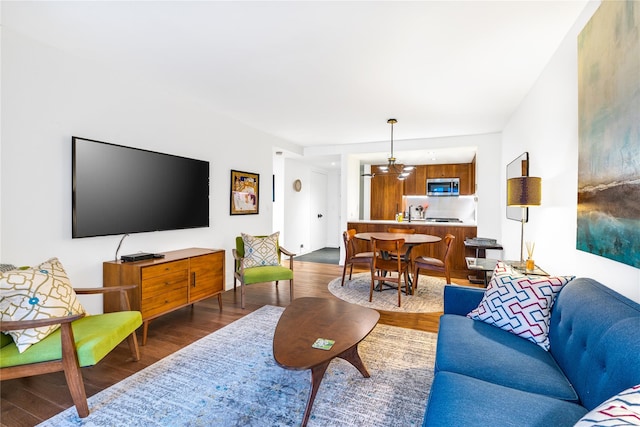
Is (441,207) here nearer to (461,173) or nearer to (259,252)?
(461,173)

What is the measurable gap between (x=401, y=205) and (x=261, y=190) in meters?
3.99

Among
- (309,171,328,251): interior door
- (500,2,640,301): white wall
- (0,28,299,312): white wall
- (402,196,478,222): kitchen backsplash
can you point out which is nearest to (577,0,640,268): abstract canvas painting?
(500,2,640,301): white wall

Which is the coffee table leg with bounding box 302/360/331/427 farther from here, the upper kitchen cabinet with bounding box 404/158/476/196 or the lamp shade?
the upper kitchen cabinet with bounding box 404/158/476/196

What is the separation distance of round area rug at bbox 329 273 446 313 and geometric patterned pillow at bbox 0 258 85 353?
9.48 ft

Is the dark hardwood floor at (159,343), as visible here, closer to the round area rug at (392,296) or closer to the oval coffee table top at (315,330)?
the round area rug at (392,296)

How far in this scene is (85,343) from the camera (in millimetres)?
1831

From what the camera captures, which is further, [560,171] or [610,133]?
[560,171]

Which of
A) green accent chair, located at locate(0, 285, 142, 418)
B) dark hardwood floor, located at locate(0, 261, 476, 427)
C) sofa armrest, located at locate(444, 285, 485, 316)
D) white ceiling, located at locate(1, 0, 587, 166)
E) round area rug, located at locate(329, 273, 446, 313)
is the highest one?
white ceiling, located at locate(1, 0, 587, 166)

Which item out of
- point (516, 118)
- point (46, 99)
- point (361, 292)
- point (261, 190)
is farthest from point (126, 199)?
point (516, 118)

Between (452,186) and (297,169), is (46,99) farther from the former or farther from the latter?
(452,186)

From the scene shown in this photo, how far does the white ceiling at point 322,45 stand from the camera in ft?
6.73

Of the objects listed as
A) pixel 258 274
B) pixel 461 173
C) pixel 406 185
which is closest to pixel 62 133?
pixel 258 274

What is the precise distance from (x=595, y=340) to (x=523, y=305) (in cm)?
60

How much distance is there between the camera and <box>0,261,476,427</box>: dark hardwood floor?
1875 mm
